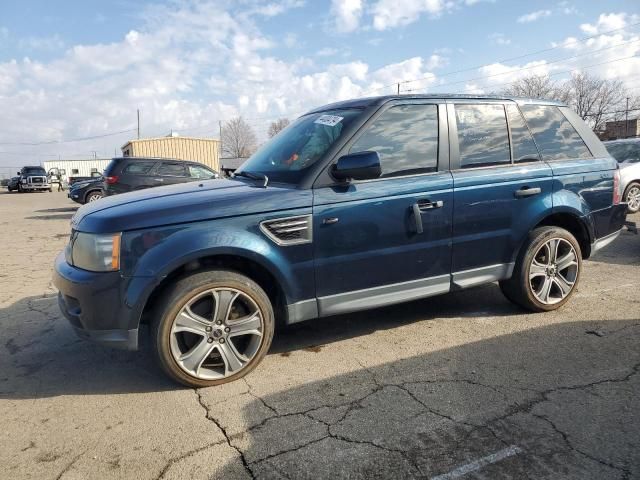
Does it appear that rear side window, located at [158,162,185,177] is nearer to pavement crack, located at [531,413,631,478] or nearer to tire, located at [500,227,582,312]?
tire, located at [500,227,582,312]

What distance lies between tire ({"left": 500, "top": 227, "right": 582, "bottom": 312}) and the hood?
215 cm

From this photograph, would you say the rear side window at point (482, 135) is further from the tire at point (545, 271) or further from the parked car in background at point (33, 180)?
the parked car in background at point (33, 180)

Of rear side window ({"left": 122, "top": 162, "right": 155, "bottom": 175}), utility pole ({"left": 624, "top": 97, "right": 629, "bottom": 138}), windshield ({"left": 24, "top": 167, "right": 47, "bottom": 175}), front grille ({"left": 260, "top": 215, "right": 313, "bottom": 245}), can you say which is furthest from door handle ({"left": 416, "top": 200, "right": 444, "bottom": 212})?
utility pole ({"left": 624, "top": 97, "right": 629, "bottom": 138})

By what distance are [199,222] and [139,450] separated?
1.33 metres

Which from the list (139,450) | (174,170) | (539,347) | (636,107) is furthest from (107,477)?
(636,107)

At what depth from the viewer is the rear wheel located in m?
10.5

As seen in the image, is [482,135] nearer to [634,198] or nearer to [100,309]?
[100,309]

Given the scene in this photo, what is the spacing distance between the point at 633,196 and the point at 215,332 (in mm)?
11011

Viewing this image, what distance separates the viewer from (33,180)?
34188mm

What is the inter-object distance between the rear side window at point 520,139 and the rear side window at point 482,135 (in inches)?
3.1

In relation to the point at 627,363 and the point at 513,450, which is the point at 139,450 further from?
the point at 627,363

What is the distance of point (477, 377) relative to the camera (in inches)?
122

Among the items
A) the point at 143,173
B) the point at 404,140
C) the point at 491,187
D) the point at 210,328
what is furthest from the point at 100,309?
the point at 143,173

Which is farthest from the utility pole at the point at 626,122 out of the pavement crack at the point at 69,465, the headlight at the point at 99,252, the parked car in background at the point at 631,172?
the pavement crack at the point at 69,465
